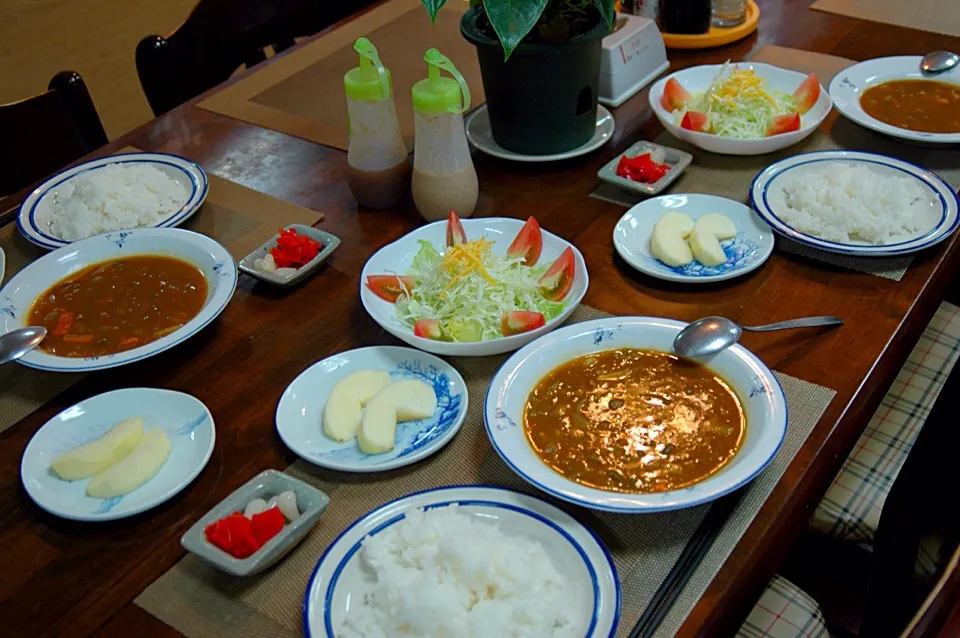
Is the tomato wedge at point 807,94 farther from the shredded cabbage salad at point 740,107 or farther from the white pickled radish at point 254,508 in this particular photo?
the white pickled radish at point 254,508

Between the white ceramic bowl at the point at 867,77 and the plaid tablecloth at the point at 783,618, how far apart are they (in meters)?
1.03

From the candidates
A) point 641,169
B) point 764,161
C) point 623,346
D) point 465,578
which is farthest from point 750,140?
point 465,578

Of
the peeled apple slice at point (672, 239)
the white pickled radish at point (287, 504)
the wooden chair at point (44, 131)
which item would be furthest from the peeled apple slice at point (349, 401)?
the wooden chair at point (44, 131)

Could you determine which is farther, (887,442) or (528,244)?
(887,442)

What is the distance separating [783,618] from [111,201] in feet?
4.95

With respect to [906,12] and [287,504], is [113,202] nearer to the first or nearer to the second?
[287,504]

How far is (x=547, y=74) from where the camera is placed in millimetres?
1719

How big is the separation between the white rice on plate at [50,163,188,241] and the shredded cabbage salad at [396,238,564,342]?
65 cm

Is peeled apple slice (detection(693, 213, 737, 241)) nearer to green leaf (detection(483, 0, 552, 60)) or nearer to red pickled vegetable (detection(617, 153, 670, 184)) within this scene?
red pickled vegetable (detection(617, 153, 670, 184))

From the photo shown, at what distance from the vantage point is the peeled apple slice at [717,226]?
158 centimetres

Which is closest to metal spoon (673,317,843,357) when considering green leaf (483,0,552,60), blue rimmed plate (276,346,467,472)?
blue rimmed plate (276,346,467,472)

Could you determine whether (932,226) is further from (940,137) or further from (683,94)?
(683,94)

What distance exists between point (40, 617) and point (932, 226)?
1.56 m

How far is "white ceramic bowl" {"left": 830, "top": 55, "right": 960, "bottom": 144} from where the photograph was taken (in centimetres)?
189
